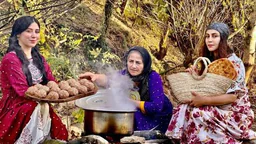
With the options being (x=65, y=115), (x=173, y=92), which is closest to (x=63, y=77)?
(x=65, y=115)

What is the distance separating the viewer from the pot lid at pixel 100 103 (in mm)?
3961

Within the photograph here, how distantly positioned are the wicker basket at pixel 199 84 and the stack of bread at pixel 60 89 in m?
0.89

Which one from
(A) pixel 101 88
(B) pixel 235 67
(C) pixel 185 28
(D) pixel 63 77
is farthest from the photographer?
(C) pixel 185 28

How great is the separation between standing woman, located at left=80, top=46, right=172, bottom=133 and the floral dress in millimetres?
200

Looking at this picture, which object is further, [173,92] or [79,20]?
[79,20]

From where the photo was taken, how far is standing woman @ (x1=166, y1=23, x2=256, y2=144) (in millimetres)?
3959

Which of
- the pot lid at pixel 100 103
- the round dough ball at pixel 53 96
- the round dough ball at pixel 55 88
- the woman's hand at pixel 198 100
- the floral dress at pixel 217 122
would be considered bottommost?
the floral dress at pixel 217 122

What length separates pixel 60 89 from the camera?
3600 mm

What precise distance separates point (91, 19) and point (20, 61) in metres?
5.40

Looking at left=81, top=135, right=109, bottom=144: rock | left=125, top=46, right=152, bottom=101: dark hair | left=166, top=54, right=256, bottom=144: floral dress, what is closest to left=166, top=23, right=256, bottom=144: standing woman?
left=166, top=54, right=256, bottom=144: floral dress

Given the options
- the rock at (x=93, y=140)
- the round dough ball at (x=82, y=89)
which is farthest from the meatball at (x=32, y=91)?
the rock at (x=93, y=140)

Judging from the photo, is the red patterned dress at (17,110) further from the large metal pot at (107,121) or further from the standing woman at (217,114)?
the standing woman at (217,114)

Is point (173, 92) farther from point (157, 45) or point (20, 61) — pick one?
point (157, 45)

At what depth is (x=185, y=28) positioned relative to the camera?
25.1 ft
